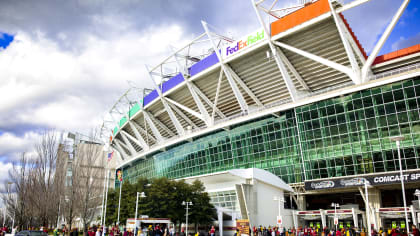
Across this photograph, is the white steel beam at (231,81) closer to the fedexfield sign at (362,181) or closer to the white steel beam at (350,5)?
the fedexfield sign at (362,181)

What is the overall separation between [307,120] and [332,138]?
342cm

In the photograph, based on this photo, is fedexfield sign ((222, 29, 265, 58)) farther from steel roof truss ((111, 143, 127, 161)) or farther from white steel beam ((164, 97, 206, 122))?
steel roof truss ((111, 143, 127, 161))

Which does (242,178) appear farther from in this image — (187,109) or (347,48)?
(347,48)

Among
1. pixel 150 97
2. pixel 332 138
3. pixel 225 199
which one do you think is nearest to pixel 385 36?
pixel 332 138

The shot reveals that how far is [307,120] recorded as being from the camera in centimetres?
3903

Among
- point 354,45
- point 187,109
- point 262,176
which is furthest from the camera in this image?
point 187,109

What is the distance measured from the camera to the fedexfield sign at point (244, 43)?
39.0 metres

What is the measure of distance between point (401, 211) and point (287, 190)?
1191cm

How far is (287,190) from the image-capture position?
40.4 m

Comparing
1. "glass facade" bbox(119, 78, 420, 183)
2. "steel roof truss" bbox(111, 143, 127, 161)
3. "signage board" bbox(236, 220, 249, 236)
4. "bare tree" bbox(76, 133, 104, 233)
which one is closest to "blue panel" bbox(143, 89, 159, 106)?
"glass facade" bbox(119, 78, 420, 183)

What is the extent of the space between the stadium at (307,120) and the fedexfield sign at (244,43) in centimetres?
13

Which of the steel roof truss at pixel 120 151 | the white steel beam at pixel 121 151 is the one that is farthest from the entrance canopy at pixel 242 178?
the steel roof truss at pixel 120 151

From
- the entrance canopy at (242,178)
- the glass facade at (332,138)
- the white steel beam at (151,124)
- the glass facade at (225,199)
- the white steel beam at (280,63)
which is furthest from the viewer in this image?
the white steel beam at (151,124)

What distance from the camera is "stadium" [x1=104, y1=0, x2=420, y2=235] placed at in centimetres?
3356
